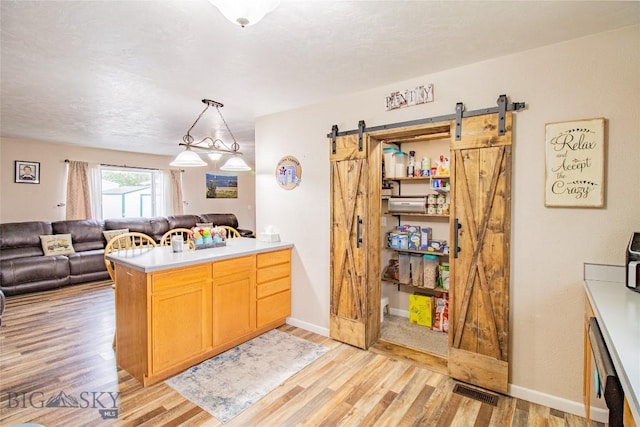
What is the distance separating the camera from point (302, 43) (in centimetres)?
203

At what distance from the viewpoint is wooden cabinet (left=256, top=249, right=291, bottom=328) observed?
127 inches

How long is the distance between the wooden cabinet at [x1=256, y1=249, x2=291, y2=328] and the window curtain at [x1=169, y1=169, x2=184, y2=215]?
4863 millimetres

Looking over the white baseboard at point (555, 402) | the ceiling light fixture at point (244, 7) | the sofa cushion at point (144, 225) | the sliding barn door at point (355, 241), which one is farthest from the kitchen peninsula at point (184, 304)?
the sofa cushion at point (144, 225)

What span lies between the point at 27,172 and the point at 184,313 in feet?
16.8

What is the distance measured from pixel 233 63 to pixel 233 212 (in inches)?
263

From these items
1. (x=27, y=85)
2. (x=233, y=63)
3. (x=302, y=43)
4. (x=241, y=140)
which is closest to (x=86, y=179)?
(x=241, y=140)

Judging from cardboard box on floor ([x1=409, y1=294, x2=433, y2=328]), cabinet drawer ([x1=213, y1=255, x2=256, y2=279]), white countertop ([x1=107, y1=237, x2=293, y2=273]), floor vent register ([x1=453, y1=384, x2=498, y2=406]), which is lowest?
floor vent register ([x1=453, y1=384, x2=498, y2=406])

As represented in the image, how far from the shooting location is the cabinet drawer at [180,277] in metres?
2.35

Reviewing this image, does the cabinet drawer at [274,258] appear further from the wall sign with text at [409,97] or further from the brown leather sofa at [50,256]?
the brown leather sofa at [50,256]

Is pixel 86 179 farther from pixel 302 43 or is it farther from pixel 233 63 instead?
pixel 302 43

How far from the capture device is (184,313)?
2543mm

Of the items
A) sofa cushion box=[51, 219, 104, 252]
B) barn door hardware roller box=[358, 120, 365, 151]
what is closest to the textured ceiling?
barn door hardware roller box=[358, 120, 365, 151]

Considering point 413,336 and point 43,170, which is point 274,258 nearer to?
point 413,336

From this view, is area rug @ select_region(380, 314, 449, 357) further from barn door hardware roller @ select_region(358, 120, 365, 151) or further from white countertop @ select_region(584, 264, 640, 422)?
barn door hardware roller @ select_region(358, 120, 365, 151)
